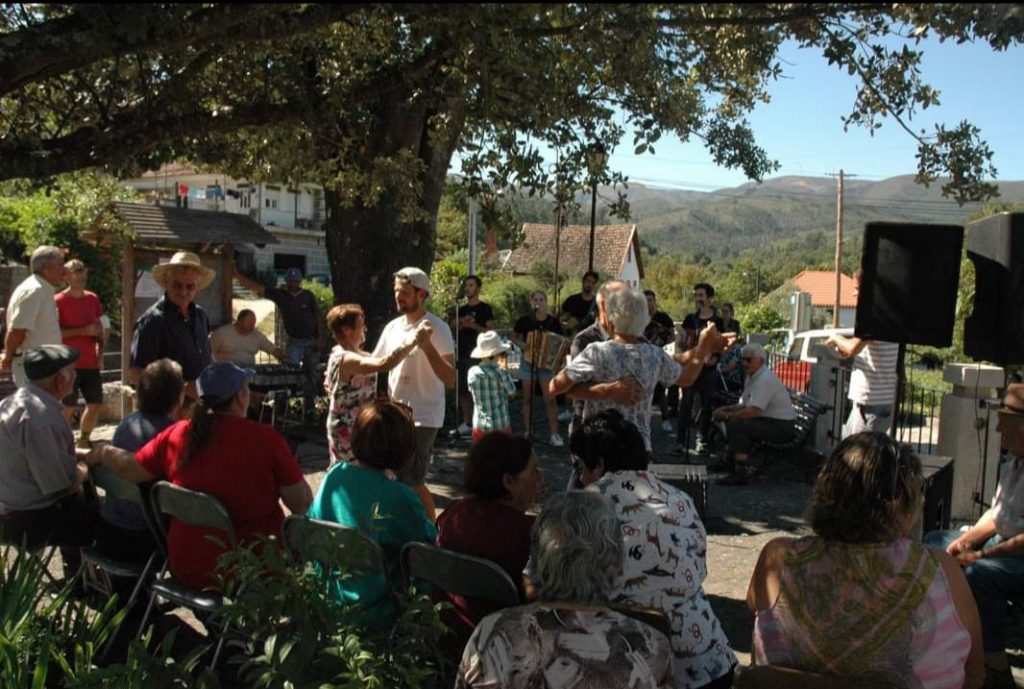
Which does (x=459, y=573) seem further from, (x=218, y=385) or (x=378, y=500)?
(x=218, y=385)

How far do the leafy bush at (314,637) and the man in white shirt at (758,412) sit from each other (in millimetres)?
5797

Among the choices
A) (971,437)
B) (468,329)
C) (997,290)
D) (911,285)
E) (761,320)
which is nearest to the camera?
(911,285)

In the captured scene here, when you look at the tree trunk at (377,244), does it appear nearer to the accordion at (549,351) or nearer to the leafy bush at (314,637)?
the accordion at (549,351)

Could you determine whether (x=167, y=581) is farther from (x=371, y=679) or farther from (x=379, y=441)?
(x=371, y=679)

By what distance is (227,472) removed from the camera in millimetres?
3689

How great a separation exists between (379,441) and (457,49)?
2416 millimetres

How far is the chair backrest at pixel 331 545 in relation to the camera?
2.82 metres

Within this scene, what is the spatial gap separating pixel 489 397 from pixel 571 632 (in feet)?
16.0

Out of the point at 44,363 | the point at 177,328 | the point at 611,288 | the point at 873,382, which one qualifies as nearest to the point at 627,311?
the point at 611,288

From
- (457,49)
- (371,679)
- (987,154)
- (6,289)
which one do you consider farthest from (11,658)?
(6,289)

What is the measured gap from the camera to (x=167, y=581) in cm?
381

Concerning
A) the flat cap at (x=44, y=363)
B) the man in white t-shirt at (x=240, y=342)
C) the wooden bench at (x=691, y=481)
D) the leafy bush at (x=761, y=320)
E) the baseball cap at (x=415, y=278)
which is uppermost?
the baseball cap at (x=415, y=278)

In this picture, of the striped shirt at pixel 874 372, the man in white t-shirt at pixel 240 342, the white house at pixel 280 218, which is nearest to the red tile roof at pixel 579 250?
the white house at pixel 280 218

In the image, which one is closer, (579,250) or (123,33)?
(123,33)
